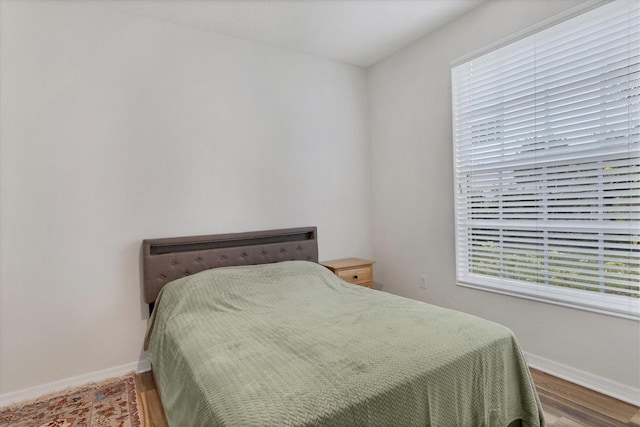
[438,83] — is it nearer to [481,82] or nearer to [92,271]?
[481,82]

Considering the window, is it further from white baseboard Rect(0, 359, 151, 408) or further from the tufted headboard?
white baseboard Rect(0, 359, 151, 408)

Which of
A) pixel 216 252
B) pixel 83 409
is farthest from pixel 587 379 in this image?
pixel 83 409

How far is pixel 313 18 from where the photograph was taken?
270 centimetres

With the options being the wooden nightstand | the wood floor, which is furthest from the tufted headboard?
the wood floor

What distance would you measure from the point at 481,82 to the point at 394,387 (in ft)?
7.99

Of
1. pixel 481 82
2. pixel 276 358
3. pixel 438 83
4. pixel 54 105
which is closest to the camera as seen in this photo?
pixel 276 358

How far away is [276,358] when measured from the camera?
56.2 inches

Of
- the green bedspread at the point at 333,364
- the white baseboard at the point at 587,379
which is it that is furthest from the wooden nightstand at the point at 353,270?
the white baseboard at the point at 587,379

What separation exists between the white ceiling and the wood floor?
271cm

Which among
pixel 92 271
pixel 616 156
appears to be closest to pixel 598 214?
pixel 616 156

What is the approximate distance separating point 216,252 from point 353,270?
1254mm

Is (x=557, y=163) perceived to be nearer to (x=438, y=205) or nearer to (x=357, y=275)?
(x=438, y=205)

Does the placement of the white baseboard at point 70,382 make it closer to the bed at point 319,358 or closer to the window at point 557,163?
the bed at point 319,358

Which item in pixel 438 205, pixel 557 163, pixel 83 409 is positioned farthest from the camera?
pixel 438 205
